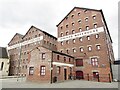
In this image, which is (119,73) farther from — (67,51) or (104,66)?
(67,51)

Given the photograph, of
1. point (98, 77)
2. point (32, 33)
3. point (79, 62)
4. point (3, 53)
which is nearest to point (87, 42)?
point (79, 62)

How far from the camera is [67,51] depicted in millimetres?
32344

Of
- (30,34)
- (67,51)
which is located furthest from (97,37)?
(30,34)

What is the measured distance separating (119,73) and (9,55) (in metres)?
39.4

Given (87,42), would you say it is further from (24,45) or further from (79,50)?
(24,45)

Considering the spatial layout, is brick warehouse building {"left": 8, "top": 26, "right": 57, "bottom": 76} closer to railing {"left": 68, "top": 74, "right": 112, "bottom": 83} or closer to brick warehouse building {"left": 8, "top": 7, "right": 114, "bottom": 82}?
brick warehouse building {"left": 8, "top": 7, "right": 114, "bottom": 82}

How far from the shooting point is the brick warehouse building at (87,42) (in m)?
26.4

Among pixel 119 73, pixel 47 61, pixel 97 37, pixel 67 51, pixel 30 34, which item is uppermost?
pixel 30 34

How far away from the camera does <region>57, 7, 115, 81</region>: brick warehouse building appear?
2639 centimetres

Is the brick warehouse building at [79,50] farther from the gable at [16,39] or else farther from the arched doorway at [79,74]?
the gable at [16,39]

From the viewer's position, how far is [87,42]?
29.2m

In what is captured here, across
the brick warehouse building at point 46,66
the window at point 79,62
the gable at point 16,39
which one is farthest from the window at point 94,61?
the gable at point 16,39

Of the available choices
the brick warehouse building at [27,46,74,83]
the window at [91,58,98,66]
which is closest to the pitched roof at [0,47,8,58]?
the brick warehouse building at [27,46,74,83]

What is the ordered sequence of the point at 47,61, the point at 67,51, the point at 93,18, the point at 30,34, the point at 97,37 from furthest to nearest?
the point at 30,34 < the point at 67,51 < the point at 93,18 < the point at 97,37 < the point at 47,61
